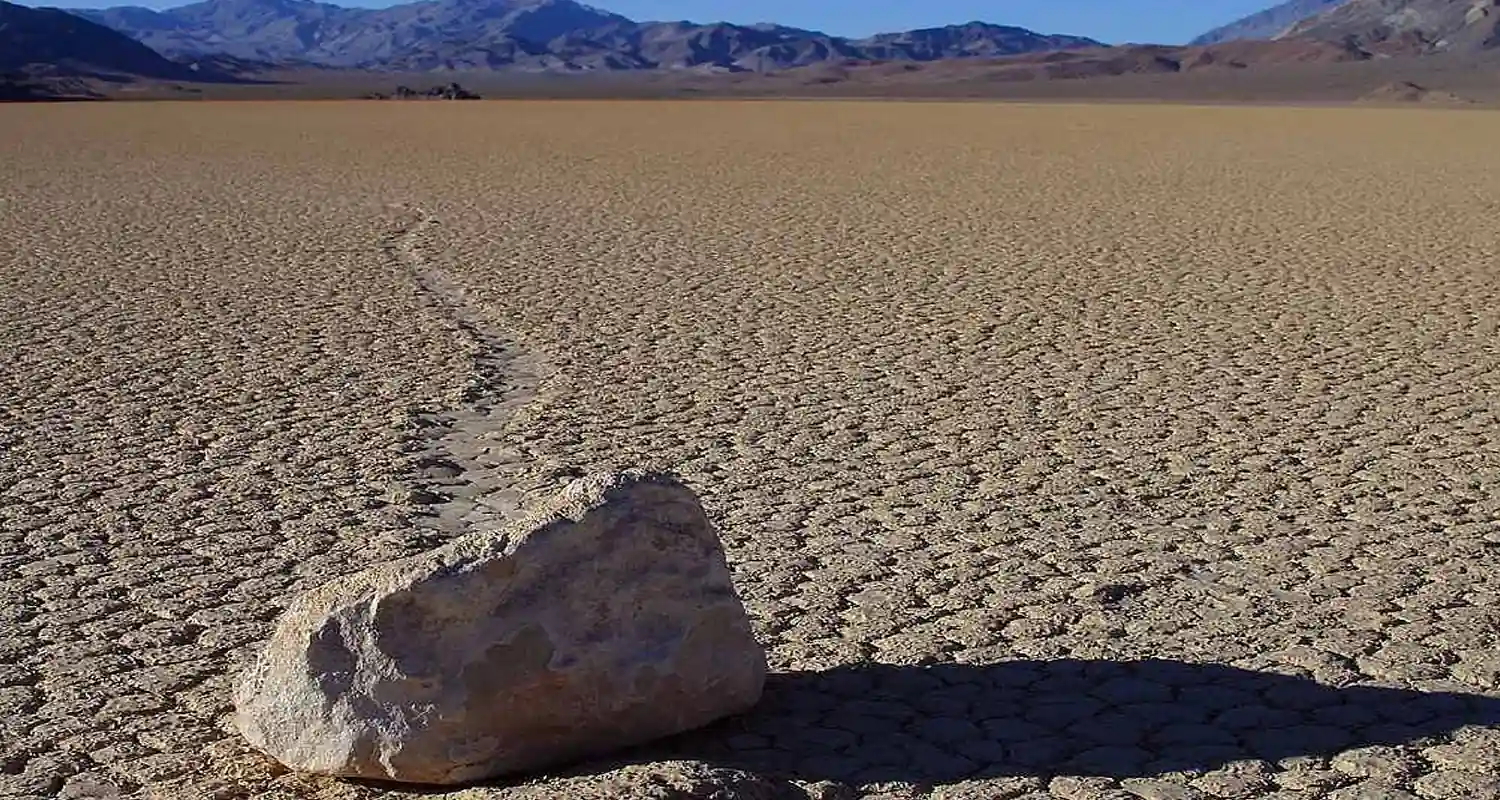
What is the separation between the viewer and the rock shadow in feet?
12.2

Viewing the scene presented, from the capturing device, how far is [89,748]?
3863 mm

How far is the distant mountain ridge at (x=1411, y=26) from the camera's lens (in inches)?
4412

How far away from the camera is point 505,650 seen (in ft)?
11.3

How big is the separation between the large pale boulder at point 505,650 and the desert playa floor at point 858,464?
0.08m

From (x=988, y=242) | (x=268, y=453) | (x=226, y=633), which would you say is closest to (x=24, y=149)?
(x=988, y=242)

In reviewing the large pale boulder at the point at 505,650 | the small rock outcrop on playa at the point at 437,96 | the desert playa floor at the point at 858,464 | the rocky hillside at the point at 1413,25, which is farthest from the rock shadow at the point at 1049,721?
the rocky hillside at the point at 1413,25

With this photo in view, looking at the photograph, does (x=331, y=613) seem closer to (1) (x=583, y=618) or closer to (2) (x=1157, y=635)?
(1) (x=583, y=618)

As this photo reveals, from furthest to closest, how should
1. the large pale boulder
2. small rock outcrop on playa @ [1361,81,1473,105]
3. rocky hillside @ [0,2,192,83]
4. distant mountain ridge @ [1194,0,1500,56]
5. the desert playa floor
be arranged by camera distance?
1. distant mountain ridge @ [1194,0,1500,56]
2. rocky hillside @ [0,2,192,83]
3. small rock outcrop on playa @ [1361,81,1473,105]
4. the desert playa floor
5. the large pale boulder

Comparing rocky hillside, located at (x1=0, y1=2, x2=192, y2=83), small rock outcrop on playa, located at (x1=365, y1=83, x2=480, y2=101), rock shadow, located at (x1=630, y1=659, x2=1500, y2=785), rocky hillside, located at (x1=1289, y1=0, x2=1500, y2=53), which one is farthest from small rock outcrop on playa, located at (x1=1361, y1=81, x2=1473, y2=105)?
rock shadow, located at (x1=630, y1=659, x2=1500, y2=785)

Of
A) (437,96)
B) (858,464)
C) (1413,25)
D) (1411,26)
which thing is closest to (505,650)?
(858,464)

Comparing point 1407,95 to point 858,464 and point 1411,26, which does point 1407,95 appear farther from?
point 1411,26

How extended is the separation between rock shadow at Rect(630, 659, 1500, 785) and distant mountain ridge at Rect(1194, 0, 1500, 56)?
101937 mm

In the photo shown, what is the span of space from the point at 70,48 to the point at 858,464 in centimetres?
11169

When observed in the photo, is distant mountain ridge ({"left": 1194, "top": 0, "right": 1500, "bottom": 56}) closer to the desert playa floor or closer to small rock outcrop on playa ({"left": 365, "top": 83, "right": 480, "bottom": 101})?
small rock outcrop on playa ({"left": 365, "top": 83, "right": 480, "bottom": 101})
